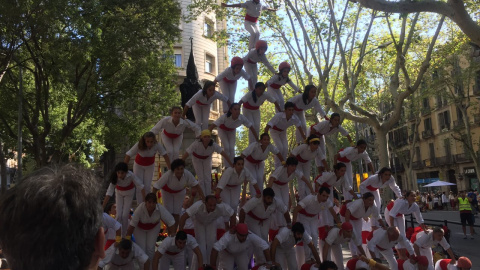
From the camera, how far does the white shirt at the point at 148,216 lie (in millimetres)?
8391

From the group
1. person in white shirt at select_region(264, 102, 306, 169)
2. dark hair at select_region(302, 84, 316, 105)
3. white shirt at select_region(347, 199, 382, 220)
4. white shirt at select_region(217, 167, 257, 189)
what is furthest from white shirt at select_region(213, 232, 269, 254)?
dark hair at select_region(302, 84, 316, 105)

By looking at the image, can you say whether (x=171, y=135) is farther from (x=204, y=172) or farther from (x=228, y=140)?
(x=228, y=140)

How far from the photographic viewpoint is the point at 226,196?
9664 millimetres

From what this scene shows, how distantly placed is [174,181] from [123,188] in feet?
3.33

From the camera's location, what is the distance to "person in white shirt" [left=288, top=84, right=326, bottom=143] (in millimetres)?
10609

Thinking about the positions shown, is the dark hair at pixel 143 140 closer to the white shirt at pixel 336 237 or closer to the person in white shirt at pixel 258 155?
the person in white shirt at pixel 258 155

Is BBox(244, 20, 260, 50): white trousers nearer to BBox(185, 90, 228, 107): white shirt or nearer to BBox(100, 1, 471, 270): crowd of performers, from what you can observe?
BBox(100, 1, 471, 270): crowd of performers

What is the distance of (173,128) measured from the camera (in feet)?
31.9

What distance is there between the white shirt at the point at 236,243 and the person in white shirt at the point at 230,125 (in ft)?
7.46

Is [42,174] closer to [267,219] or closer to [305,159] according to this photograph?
[267,219]

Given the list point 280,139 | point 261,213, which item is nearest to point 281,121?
point 280,139

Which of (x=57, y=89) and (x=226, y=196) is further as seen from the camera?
(x=57, y=89)

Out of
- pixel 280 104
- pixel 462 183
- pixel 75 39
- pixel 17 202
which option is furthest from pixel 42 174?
pixel 462 183

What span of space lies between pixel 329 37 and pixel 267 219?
1006 cm
